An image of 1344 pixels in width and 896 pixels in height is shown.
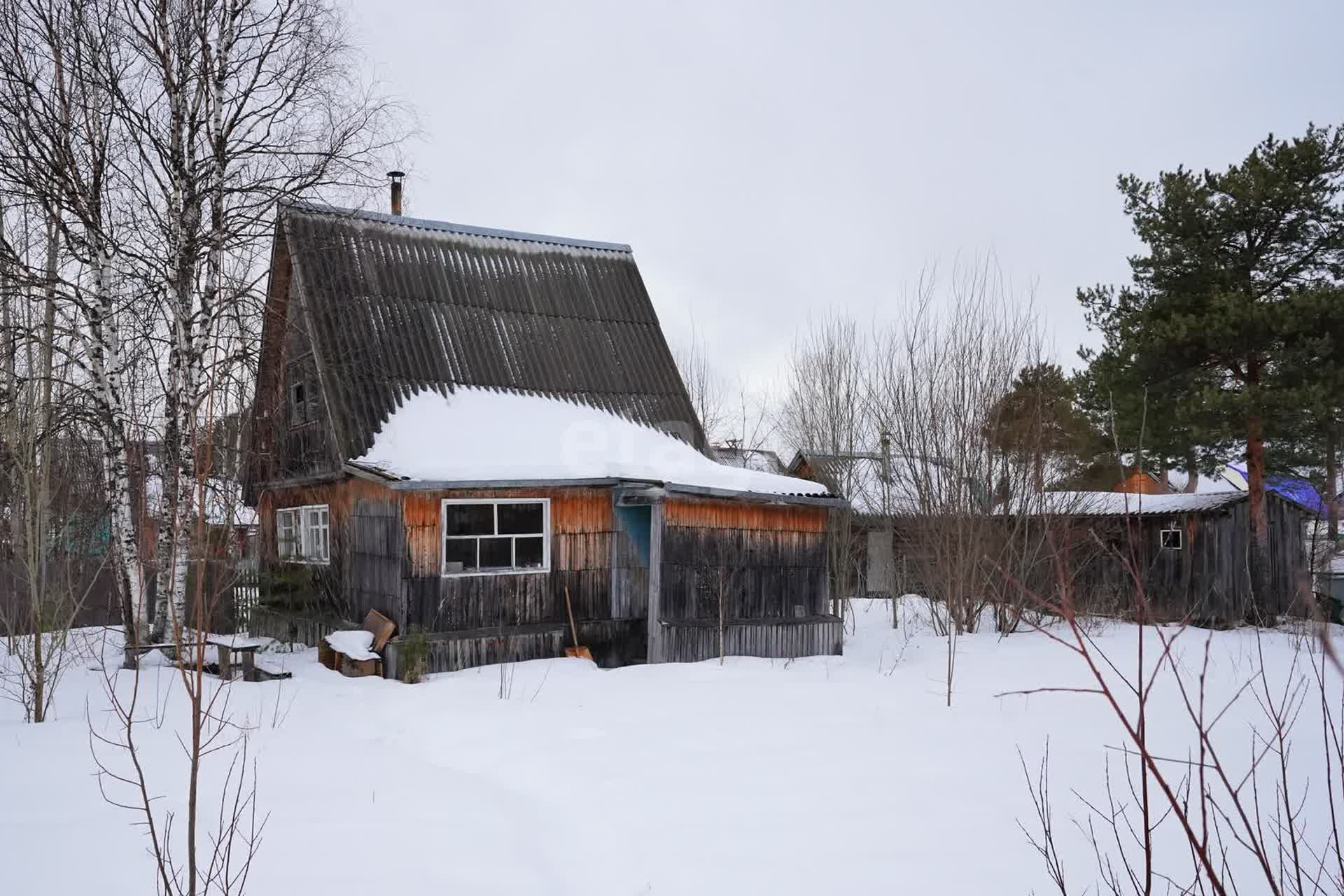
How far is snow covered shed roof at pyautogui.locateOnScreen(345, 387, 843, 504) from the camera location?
12.0 m

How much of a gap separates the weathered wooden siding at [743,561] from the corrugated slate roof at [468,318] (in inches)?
99.5

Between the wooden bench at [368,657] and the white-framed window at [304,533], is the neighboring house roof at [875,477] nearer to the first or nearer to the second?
the wooden bench at [368,657]

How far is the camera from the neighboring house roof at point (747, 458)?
3038cm

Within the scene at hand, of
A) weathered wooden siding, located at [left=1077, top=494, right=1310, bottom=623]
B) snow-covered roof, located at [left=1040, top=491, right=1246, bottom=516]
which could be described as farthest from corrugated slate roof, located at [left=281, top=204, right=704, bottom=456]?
weathered wooden siding, located at [left=1077, top=494, right=1310, bottom=623]

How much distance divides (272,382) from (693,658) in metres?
9.05

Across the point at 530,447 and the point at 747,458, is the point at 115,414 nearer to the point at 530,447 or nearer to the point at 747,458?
the point at 530,447

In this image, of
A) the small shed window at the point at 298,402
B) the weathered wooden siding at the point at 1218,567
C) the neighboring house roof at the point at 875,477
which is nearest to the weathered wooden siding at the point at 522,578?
the small shed window at the point at 298,402

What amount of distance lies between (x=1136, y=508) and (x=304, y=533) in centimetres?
1611

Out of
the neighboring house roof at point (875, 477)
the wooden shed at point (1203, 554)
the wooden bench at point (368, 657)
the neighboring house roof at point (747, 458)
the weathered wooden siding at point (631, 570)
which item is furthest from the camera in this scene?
the neighboring house roof at point (747, 458)

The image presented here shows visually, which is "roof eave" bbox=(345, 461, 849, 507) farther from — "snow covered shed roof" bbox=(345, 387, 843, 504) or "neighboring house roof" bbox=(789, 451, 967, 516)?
"neighboring house roof" bbox=(789, 451, 967, 516)

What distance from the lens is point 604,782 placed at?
723 centimetres

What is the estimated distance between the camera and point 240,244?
477 inches

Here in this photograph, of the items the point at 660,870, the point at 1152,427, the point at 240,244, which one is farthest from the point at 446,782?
the point at 1152,427

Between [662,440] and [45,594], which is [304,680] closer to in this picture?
[45,594]
